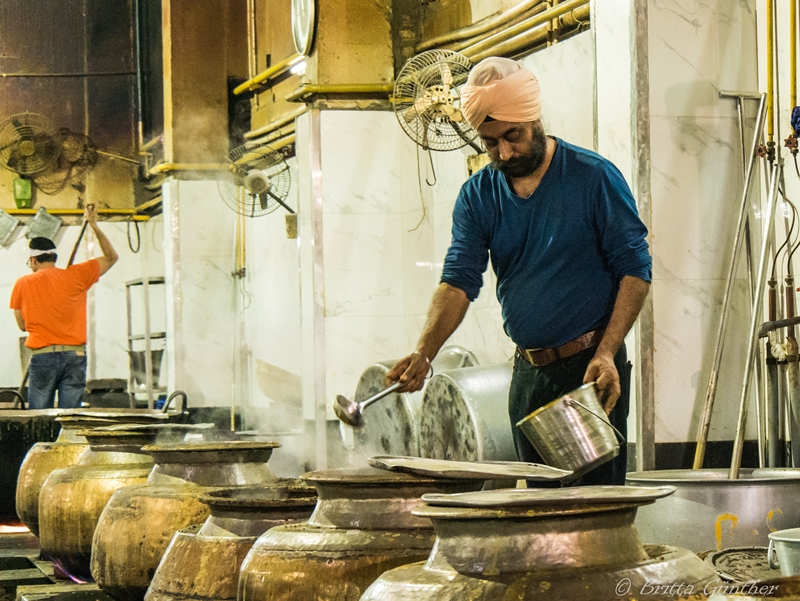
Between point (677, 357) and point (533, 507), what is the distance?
3940 mm

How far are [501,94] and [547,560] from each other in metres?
1.82

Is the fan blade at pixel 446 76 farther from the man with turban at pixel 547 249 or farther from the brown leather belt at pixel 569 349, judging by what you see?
the brown leather belt at pixel 569 349

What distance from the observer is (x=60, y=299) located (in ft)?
36.3

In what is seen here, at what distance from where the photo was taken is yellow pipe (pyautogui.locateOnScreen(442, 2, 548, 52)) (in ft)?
24.9

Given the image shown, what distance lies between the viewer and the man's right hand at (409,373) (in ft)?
11.7

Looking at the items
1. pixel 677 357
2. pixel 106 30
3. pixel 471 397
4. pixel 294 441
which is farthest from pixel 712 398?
pixel 106 30

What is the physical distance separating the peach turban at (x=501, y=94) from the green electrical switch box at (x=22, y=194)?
13.4 meters

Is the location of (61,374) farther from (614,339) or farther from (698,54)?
(614,339)

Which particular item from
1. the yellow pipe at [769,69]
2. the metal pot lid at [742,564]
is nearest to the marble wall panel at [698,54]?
the yellow pipe at [769,69]

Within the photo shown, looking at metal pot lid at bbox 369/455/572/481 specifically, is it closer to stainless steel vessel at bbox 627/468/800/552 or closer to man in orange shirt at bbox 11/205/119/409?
stainless steel vessel at bbox 627/468/800/552

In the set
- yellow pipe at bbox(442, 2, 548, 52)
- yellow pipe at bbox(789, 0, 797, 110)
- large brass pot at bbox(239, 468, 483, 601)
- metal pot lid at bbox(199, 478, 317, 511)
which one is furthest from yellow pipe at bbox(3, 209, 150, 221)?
large brass pot at bbox(239, 468, 483, 601)

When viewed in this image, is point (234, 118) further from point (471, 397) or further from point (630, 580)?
point (630, 580)

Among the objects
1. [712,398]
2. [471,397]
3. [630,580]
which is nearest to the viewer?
[630,580]

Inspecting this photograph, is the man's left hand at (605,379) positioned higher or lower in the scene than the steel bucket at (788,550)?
higher
